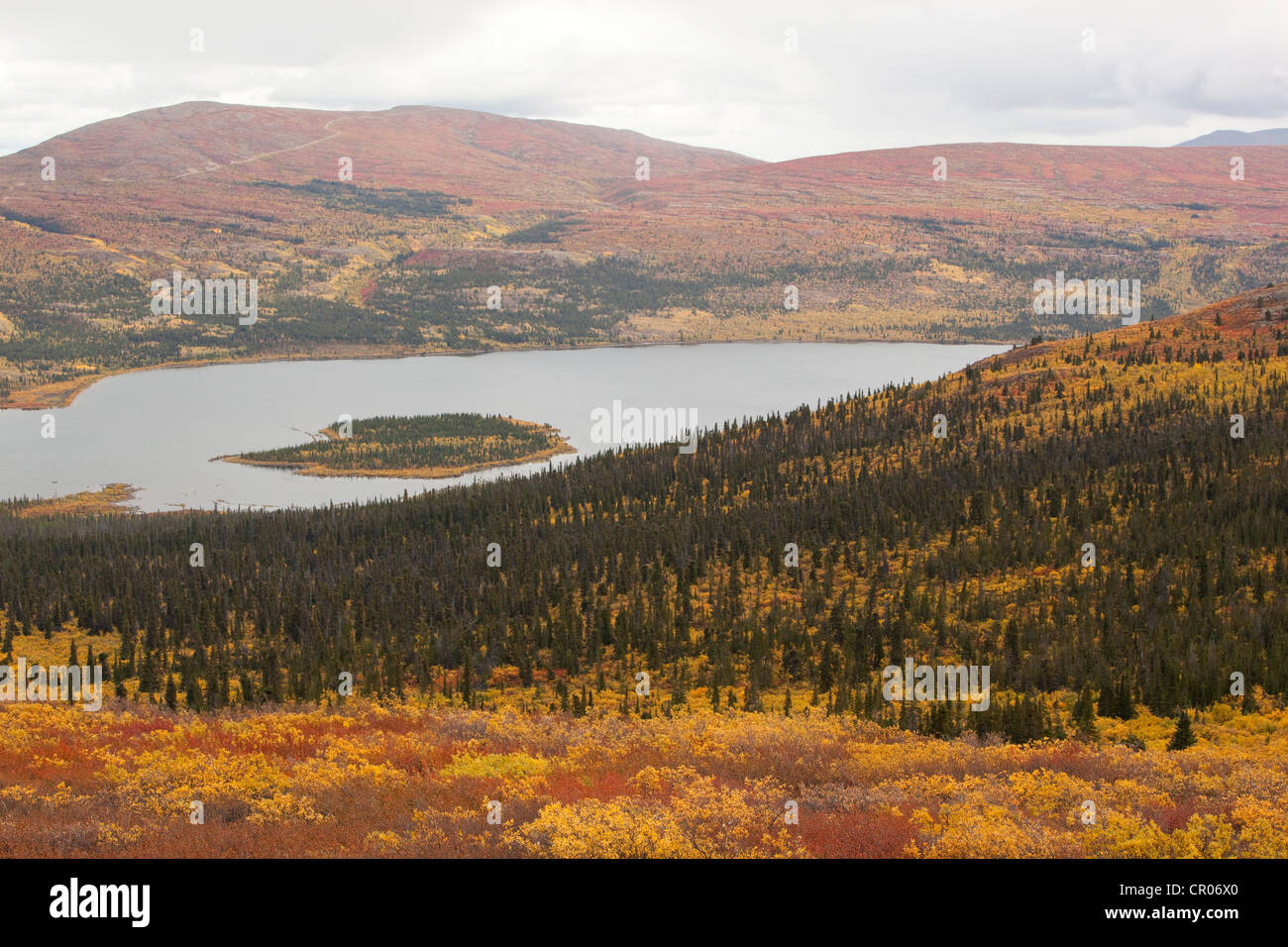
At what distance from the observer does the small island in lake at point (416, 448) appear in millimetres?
162625

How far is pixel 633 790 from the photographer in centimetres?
3341

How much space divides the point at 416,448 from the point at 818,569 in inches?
4324

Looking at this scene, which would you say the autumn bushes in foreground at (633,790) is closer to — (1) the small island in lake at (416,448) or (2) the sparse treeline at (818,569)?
(2) the sparse treeline at (818,569)

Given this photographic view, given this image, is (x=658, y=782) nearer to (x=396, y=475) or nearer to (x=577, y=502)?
(x=577, y=502)

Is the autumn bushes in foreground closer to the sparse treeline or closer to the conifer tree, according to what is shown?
the conifer tree

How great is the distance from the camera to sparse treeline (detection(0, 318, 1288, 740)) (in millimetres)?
53656

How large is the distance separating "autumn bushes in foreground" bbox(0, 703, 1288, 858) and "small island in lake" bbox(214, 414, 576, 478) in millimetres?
117778

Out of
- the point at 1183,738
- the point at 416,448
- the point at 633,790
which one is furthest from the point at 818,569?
the point at 416,448

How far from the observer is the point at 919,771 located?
35.1m

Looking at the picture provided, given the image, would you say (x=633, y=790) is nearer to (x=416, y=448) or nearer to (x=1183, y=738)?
(x=1183, y=738)

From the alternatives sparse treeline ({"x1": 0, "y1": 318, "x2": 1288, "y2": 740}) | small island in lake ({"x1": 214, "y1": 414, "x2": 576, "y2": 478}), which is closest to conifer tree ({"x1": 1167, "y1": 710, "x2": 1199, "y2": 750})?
sparse treeline ({"x1": 0, "y1": 318, "x2": 1288, "y2": 740})

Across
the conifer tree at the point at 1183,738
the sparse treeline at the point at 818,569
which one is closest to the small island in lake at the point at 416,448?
the sparse treeline at the point at 818,569

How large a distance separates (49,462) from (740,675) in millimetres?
137516

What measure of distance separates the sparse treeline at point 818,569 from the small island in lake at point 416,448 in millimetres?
56811
